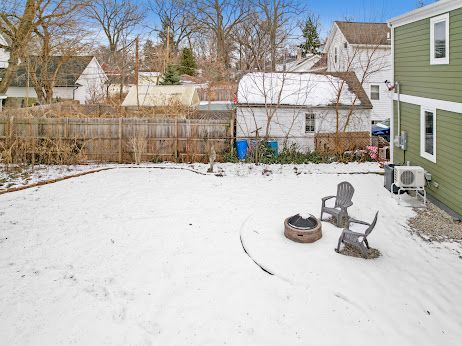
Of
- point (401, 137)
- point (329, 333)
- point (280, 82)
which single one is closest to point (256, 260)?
point (329, 333)

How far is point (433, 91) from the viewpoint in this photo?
979 centimetres

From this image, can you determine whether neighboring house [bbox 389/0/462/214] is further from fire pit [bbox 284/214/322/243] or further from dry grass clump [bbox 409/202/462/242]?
fire pit [bbox 284/214/322/243]

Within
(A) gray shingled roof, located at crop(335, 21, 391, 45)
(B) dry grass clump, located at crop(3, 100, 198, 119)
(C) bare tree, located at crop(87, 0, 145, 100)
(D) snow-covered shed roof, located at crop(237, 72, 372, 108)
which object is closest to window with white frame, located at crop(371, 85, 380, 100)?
(A) gray shingled roof, located at crop(335, 21, 391, 45)

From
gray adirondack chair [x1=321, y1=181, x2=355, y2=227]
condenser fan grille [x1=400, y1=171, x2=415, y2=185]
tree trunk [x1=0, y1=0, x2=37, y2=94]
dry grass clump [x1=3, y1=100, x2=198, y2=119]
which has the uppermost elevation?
tree trunk [x1=0, y1=0, x2=37, y2=94]

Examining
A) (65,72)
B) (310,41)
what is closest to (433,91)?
(65,72)

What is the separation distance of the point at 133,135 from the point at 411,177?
33.5ft

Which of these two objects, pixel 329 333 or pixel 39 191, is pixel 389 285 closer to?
pixel 329 333

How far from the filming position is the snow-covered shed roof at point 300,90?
55.6 ft

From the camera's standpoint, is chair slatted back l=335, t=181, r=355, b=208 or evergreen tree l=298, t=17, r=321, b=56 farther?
evergreen tree l=298, t=17, r=321, b=56

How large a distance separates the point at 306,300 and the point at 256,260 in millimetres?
1397

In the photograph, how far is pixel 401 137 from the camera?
11781 mm

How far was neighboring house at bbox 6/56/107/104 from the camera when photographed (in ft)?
109

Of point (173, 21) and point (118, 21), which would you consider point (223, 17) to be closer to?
point (173, 21)

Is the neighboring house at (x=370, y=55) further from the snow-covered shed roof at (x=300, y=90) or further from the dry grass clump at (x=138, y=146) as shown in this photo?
the dry grass clump at (x=138, y=146)
